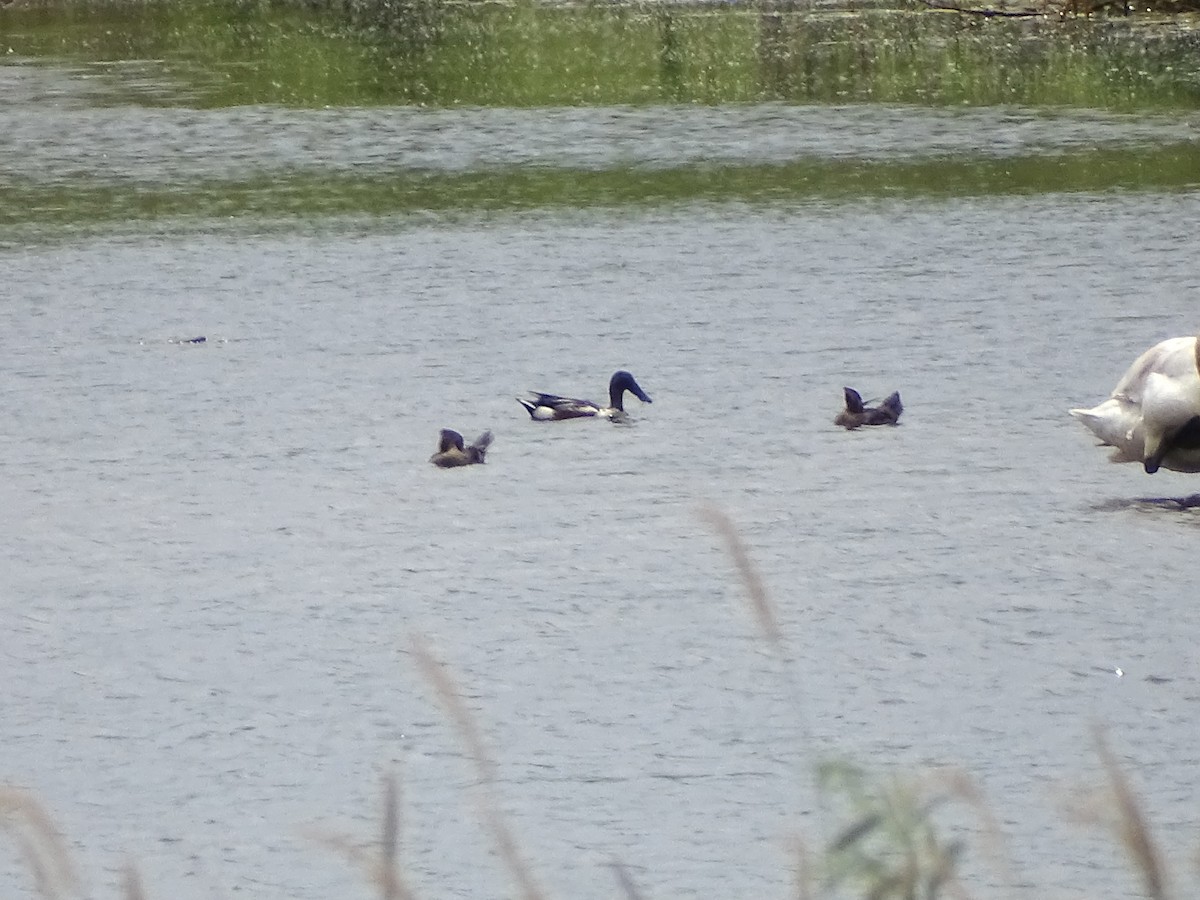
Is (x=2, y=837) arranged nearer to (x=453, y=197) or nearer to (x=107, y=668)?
(x=107, y=668)

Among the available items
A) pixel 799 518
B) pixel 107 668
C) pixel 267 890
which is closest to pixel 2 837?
pixel 267 890

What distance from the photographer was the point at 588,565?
355 inches

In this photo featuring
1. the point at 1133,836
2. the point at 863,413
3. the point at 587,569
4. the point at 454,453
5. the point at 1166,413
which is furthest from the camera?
the point at 863,413

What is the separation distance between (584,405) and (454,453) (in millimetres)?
1121

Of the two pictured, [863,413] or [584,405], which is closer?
[863,413]

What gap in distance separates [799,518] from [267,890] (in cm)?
414

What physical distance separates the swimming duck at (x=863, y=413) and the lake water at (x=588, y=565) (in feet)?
0.31

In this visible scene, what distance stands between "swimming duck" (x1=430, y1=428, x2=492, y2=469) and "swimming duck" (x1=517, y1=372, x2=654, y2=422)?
2.74 ft

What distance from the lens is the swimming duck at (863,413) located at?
11.1 metres

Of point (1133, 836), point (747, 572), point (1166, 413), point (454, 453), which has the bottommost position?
point (454, 453)

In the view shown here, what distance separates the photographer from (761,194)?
816 inches

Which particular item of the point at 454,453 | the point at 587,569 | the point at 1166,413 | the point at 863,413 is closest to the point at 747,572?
the point at 587,569

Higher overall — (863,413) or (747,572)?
(747,572)

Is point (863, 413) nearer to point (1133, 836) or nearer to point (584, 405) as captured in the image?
point (584, 405)
